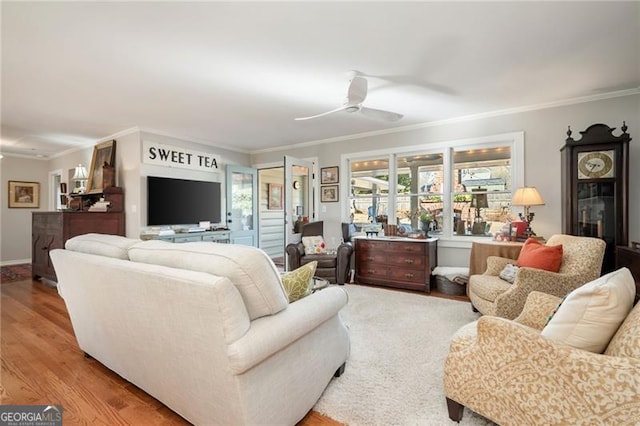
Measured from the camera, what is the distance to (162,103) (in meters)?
3.74

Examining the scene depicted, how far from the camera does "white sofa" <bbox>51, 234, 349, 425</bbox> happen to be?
1.22 meters

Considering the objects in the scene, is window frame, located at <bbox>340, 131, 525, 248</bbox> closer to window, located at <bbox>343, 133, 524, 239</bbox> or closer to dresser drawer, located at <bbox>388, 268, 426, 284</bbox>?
window, located at <bbox>343, 133, 524, 239</bbox>

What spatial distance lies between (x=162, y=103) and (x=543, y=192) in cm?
487

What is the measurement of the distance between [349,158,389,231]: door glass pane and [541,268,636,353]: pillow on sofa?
3.83 meters

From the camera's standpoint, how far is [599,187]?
128 inches

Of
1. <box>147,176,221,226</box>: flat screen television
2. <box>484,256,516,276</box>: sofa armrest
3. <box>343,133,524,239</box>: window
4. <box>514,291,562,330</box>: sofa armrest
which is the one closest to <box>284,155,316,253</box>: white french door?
<box>343,133,524,239</box>: window

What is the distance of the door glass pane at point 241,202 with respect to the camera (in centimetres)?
621

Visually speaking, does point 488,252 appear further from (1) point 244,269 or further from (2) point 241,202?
(2) point 241,202

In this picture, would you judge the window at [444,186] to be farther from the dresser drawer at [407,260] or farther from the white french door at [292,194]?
the white french door at [292,194]

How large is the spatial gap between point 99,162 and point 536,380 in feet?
21.4

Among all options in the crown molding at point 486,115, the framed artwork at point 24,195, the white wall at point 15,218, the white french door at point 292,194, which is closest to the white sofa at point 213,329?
the white french door at point 292,194

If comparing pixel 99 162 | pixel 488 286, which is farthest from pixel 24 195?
pixel 488 286

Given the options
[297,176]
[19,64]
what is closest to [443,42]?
[19,64]

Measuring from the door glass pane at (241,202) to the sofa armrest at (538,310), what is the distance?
5.32 meters
